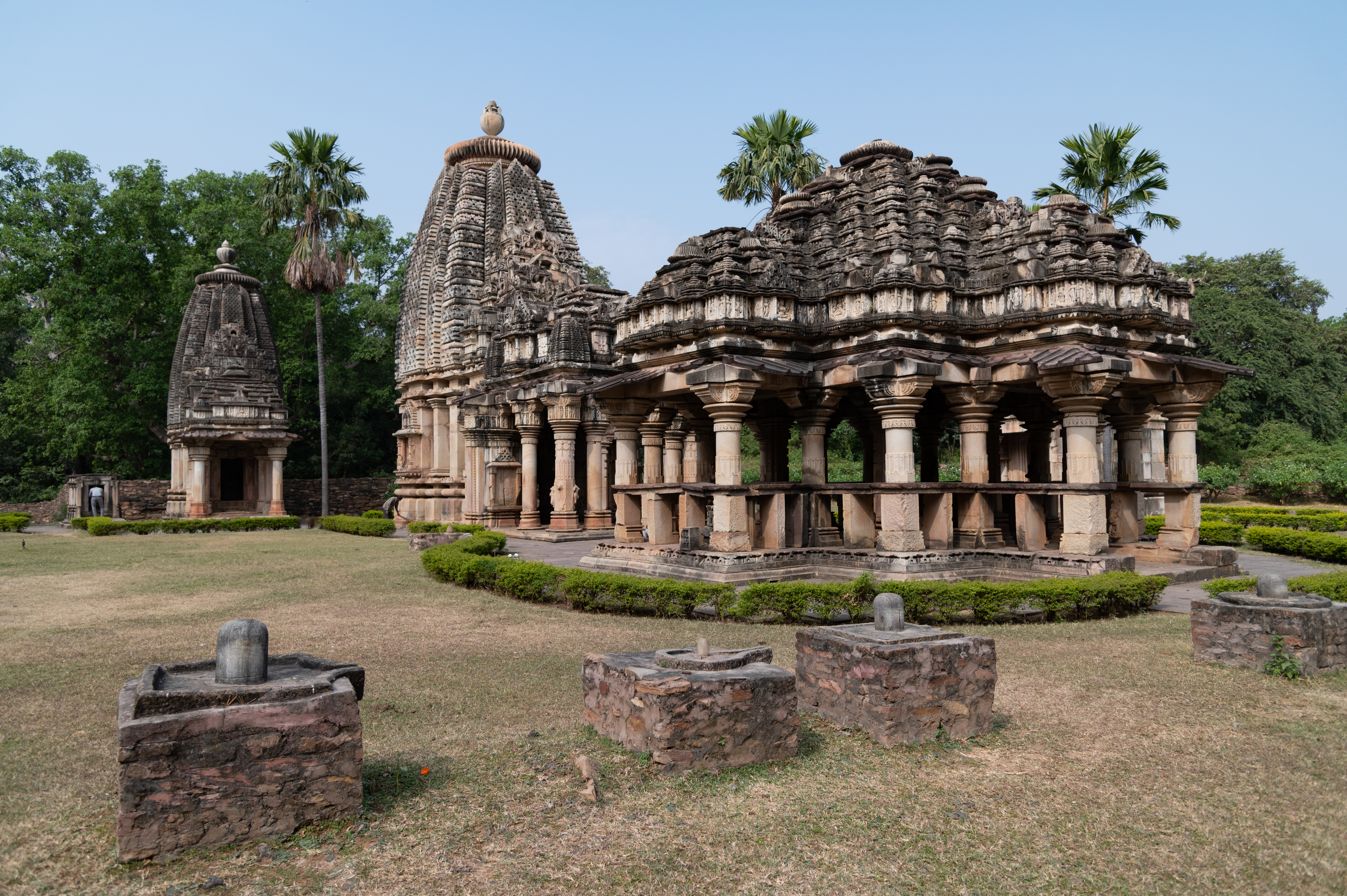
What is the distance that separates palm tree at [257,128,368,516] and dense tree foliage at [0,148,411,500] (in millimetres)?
1650

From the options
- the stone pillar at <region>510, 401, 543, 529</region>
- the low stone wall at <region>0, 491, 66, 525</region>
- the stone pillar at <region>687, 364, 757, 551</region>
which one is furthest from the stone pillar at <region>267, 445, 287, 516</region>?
the stone pillar at <region>687, 364, 757, 551</region>

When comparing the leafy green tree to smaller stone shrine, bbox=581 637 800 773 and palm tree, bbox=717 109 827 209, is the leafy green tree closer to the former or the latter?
palm tree, bbox=717 109 827 209

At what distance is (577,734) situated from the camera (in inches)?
219

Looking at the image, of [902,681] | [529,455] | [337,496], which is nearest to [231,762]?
[902,681]

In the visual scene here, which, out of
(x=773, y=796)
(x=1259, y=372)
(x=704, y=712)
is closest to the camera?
(x=773, y=796)

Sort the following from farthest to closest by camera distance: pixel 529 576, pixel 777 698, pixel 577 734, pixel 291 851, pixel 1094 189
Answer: pixel 1094 189 → pixel 529 576 → pixel 577 734 → pixel 777 698 → pixel 291 851

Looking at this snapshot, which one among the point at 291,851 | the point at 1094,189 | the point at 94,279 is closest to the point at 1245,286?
the point at 1094,189

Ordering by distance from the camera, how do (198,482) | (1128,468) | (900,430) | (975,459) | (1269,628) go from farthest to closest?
(198,482) < (1128,468) < (975,459) < (900,430) < (1269,628)

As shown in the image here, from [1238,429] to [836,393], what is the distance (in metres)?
29.6

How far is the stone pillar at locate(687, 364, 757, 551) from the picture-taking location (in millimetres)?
11977

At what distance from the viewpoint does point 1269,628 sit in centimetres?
718

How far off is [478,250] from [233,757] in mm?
28348

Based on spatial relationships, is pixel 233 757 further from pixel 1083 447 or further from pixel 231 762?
pixel 1083 447

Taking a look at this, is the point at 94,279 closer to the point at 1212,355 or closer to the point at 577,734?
the point at 577,734
